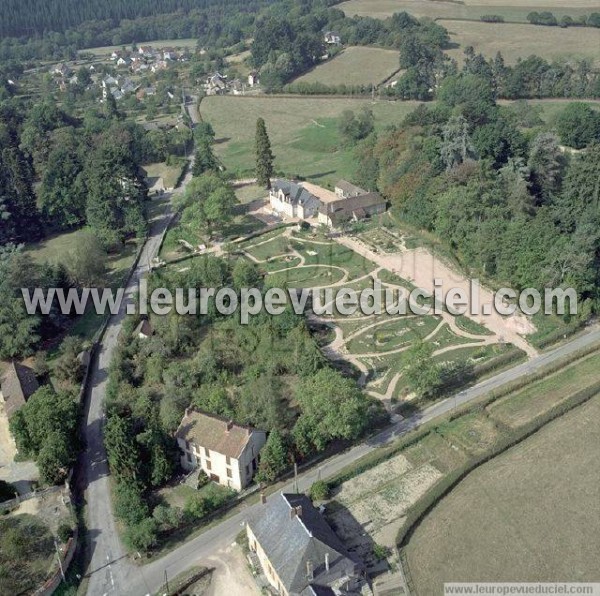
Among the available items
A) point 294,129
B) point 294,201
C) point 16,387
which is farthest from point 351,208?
point 294,129

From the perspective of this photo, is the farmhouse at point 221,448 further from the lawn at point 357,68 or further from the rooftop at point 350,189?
the lawn at point 357,68

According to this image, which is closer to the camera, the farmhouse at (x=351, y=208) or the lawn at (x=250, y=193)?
the farmhouse at (x=351, y=208)

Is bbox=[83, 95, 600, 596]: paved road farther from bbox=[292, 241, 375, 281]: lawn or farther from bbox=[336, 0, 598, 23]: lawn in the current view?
bbox=[336, 0, 598, 23]: lawn

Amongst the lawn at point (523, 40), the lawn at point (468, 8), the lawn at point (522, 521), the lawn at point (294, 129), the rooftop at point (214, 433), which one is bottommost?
the lawn at point (294, 129)

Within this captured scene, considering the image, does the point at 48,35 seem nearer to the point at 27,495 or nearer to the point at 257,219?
the point at 257,219

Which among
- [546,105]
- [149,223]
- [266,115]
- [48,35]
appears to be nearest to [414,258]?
[149,223]

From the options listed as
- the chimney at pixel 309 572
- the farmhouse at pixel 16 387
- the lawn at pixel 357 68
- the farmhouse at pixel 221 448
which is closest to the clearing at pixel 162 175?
the farmhouse at pixel 16 387

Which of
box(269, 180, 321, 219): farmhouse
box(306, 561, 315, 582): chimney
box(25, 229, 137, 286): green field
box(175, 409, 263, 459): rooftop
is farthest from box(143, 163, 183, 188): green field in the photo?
box(306, 561, 315, 582): chimney
